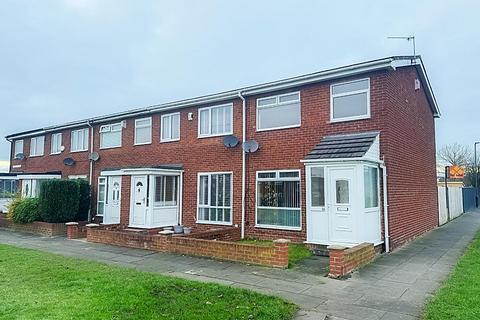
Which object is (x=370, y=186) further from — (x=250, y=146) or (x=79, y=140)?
(x=79, y=140)

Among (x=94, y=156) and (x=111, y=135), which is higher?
(x=111, y=135)

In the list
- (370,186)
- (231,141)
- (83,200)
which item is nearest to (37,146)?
(83,200)

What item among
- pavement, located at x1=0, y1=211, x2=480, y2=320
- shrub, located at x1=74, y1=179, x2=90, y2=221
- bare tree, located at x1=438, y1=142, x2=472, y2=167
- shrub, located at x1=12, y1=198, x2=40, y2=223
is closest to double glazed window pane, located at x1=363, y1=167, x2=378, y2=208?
pavement, located at x1=0, y1=211, x2=480, y2=320

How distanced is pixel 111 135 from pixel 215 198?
7293 mm

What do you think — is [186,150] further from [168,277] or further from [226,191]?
[168,277]

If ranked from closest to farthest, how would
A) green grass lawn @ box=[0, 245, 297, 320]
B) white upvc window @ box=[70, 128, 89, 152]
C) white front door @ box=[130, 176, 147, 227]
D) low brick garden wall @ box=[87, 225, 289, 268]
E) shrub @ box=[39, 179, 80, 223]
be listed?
green grass lawn @ box=[0, 245, 297, 320] < low brick garden wall @ box=[87, 225, 289, 268] < white front door @ box=[130, 176, 147, 227] < shrub @ box=[39, 179, 80, 223] < white upvc window @ box=[70, 128, 89, 152]

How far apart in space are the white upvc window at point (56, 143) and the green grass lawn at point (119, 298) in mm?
13888

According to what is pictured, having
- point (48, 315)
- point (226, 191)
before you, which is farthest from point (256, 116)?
point (48, 315)

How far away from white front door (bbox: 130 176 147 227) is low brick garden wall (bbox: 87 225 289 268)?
186 centimetres

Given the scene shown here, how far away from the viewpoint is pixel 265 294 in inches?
246

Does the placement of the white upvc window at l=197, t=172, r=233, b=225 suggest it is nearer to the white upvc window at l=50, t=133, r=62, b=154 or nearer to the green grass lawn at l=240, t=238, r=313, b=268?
the green grass lawn at l=240, t=238, r=313, b=268

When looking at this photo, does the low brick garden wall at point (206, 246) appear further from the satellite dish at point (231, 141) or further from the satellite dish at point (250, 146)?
the satellite dish at point (231, 141)

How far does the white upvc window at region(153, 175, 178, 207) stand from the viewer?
47.4 feet

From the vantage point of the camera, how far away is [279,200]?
39.3ft
